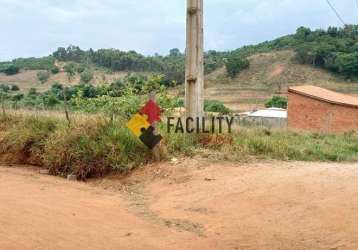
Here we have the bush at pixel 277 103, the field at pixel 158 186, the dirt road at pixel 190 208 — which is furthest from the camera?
the bush at pixel 277 103

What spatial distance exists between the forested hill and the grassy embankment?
1163 inches

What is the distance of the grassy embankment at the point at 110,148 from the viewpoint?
7789 millimetres

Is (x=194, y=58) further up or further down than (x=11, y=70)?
further up

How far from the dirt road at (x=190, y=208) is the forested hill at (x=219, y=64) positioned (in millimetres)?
31967

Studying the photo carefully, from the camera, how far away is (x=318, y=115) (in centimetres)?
2550

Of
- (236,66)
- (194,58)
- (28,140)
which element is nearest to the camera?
(194,58)

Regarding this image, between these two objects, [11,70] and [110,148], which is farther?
[11,70]

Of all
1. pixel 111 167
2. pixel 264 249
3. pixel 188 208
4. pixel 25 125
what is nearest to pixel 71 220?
pixel 188 208

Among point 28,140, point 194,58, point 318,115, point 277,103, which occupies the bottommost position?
point 277,103

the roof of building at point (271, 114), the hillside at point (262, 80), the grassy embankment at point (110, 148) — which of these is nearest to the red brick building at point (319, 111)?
the roof of building at point (271, 114)

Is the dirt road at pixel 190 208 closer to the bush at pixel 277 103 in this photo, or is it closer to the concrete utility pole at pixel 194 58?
the concrete utility pole at pixel 194 58

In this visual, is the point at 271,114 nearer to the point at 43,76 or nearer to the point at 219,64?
the point at 43,76

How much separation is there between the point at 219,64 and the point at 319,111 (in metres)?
33.5

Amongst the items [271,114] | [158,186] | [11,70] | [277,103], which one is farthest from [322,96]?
[11,70]
